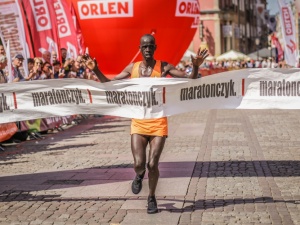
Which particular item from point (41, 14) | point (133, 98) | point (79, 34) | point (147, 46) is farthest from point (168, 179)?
point (79, 34)

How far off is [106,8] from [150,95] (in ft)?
46.9

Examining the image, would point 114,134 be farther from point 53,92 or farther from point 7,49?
point 53,92

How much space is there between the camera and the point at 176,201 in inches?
312

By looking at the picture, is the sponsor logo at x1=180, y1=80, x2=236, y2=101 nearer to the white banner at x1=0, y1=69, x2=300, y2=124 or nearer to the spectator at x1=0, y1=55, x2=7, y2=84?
the white banner at x1=0, y1=69, x2=300, y2=124

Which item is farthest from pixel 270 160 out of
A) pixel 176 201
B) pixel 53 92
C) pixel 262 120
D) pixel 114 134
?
pixel 262 120

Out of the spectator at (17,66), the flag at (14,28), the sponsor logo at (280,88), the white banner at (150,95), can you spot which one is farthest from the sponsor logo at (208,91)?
the flag at (14,28)

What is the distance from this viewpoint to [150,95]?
319 inches

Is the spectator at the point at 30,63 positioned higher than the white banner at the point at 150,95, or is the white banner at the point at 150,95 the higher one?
the white banner at the point at 150,95

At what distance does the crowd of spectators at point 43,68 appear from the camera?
531 inches

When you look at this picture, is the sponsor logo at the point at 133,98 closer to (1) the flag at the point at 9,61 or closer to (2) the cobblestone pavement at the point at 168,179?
(2) the cobblestone pavement at the point at 168,179

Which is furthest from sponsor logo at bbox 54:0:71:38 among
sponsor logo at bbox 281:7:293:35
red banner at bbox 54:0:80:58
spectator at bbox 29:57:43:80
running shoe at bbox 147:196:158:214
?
running shoe at bbox 147:196:158:214

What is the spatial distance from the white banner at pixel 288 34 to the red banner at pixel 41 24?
7.40 metres

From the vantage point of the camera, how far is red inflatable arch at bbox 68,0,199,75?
868 inches

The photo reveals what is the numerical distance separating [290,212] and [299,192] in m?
1.10
